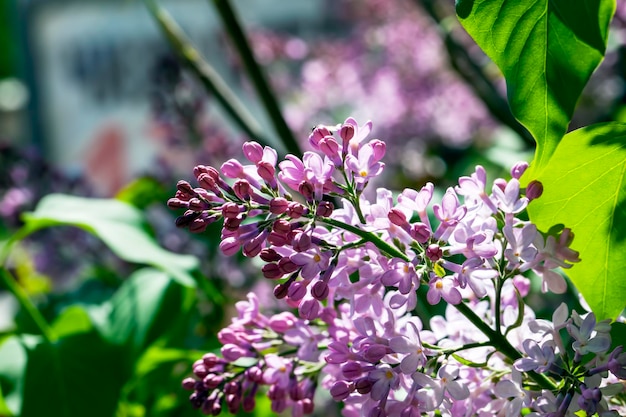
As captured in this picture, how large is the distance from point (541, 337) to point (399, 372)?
55 mm

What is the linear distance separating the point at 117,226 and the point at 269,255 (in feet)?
1.12

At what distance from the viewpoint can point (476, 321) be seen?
0.29 m

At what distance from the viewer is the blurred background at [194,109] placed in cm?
82

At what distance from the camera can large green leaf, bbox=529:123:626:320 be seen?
0.94 ft

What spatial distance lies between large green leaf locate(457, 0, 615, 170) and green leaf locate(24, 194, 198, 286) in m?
0.30

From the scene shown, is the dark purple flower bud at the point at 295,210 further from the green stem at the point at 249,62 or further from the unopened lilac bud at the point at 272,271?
the green stem at the point at 249,62

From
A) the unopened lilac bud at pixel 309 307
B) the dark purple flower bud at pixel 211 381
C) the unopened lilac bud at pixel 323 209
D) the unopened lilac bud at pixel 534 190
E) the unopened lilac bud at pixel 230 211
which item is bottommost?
the dark purple flower bud at pixel 211 381

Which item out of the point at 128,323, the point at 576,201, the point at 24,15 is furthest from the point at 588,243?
the point at 24,15

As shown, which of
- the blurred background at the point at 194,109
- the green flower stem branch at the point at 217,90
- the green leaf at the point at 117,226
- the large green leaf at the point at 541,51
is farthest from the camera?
the blurred background at the point at 194,109

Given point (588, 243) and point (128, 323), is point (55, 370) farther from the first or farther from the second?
point (588, 243)

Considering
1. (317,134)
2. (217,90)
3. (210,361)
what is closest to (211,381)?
(210,361)

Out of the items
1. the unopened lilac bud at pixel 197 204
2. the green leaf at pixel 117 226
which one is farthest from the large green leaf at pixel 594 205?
the green leaf at pixel 117 226

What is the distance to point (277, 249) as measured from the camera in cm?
29

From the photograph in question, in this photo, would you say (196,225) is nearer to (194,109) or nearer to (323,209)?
(323,209)
